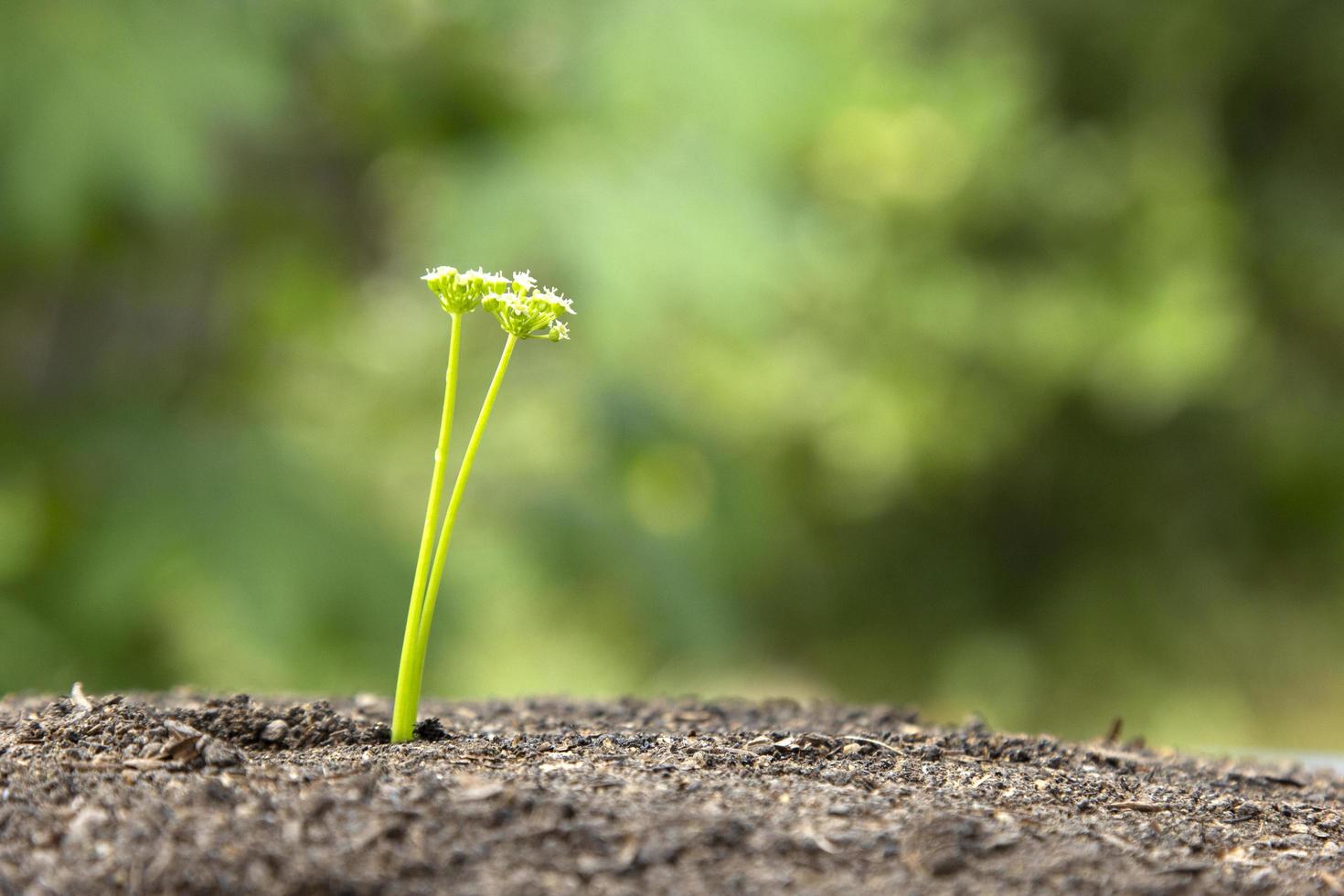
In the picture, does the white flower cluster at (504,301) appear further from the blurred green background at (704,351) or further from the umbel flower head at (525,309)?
the blurred green background at (704,351)

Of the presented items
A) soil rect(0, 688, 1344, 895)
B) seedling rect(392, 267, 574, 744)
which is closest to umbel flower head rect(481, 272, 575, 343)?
seedling rect(392, 267, 574, 744)

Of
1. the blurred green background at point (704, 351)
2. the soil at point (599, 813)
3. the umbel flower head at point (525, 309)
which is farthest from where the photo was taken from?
the blurred green background at point (704, 351)

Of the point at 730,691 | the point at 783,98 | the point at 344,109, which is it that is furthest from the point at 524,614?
the point at 783,98

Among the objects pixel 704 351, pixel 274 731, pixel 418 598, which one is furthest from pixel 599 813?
pixel 704 351

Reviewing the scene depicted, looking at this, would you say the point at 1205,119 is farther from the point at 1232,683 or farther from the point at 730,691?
the point at 730,691

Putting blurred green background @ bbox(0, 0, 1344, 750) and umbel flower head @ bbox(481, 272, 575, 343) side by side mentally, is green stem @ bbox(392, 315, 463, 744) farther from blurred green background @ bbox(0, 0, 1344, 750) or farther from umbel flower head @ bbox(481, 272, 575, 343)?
blurred green background @ bbox(0, 0, 1344, 750)

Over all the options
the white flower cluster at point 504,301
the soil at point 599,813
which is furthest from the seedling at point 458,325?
the soil at point 599,813
